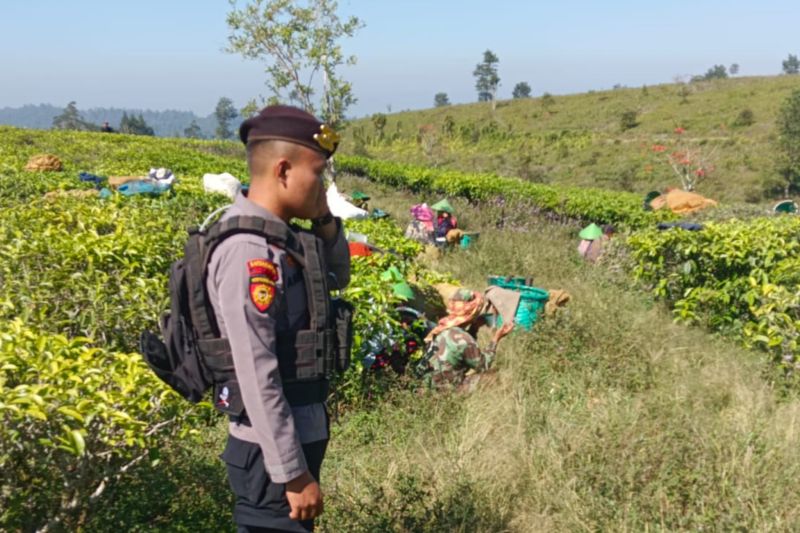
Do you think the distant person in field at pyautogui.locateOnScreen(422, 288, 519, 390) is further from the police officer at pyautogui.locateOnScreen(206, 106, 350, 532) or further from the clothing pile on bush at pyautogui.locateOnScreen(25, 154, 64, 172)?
the clothing pile on bush at pyautogui.locateOnScreen(25, 154, 64, 172)

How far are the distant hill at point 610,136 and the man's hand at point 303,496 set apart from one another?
25968 millimetres

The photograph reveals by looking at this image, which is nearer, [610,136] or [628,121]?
[610,136]

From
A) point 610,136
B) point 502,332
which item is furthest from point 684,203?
point 610,136

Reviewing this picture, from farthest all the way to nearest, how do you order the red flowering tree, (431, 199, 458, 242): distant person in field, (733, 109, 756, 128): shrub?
(733, 109, 756, 128): shrub < the red flowering tree < (431, 199, 458, 242): distant person in field

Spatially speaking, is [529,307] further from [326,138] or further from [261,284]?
[261,284]

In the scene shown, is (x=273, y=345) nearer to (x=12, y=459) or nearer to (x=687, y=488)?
(x=12, y=459)

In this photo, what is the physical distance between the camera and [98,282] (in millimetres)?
3723

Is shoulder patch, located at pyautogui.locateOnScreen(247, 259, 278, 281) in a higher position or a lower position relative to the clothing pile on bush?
lower

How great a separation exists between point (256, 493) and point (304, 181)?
972 millimetres

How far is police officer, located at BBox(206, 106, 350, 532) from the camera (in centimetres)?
176

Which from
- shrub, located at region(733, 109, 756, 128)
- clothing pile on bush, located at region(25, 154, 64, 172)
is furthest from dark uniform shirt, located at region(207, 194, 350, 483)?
shrub, located at region(733, 109, 756, 128)

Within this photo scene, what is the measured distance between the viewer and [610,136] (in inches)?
1617

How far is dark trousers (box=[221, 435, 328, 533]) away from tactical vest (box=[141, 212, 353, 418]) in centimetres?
14

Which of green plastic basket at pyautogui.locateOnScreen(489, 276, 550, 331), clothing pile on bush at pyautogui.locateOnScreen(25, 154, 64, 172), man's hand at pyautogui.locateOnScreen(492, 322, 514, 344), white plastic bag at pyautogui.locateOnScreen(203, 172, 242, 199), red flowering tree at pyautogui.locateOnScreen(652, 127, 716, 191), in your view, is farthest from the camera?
red flowering tree at pyautogui.locateOnScreen(652, 127, 716, 191)
